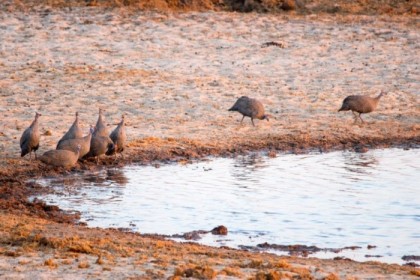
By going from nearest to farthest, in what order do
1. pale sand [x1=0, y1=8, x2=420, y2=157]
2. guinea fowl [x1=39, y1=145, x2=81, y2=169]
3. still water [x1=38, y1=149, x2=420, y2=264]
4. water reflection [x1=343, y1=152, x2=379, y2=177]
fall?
1. still water [x1=38, y1=149, x2=420, y2=264]
2. guinea fowl [x1=39, y1=145, x2=81, y2=169]
3. water reflection [x1=343, y1=152, x2=379, y2=177]
4. pale sand [x1=0, y1=8, x2=420, y2=157]

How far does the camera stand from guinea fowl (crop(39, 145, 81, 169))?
12.8 metres

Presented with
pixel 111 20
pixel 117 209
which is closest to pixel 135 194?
pixel 117 209

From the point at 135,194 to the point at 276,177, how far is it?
7.37 feet

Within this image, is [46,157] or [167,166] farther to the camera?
[167,166]

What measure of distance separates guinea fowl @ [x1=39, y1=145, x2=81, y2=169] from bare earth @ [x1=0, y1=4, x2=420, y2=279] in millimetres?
346

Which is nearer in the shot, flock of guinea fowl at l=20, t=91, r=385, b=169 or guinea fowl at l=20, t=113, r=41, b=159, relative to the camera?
flock of guinea fowl at l=20, t=91, r=385, b=169

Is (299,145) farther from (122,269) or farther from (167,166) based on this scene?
(122,269)

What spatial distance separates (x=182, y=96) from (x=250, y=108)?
209cm

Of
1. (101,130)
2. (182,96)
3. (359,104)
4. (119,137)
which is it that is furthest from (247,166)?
(182,96)

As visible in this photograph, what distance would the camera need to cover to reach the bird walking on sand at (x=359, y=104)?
16.6m

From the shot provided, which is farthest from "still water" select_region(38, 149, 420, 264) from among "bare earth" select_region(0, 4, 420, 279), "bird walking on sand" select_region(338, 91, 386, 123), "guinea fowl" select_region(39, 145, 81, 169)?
"bird walking on sand" select_region(338, 91, 386, 123)

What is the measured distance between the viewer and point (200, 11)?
2372 centimetres

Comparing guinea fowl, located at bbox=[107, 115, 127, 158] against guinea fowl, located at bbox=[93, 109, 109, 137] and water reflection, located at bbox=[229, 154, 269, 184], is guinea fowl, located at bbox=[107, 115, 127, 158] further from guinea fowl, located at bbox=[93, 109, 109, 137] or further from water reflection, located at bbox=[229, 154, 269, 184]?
water reflection, located at bbox=[229, 154, 269, 184]

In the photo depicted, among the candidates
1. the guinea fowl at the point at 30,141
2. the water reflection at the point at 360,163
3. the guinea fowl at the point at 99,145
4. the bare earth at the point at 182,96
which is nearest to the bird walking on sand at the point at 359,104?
the bare earth at the point at 182,96
